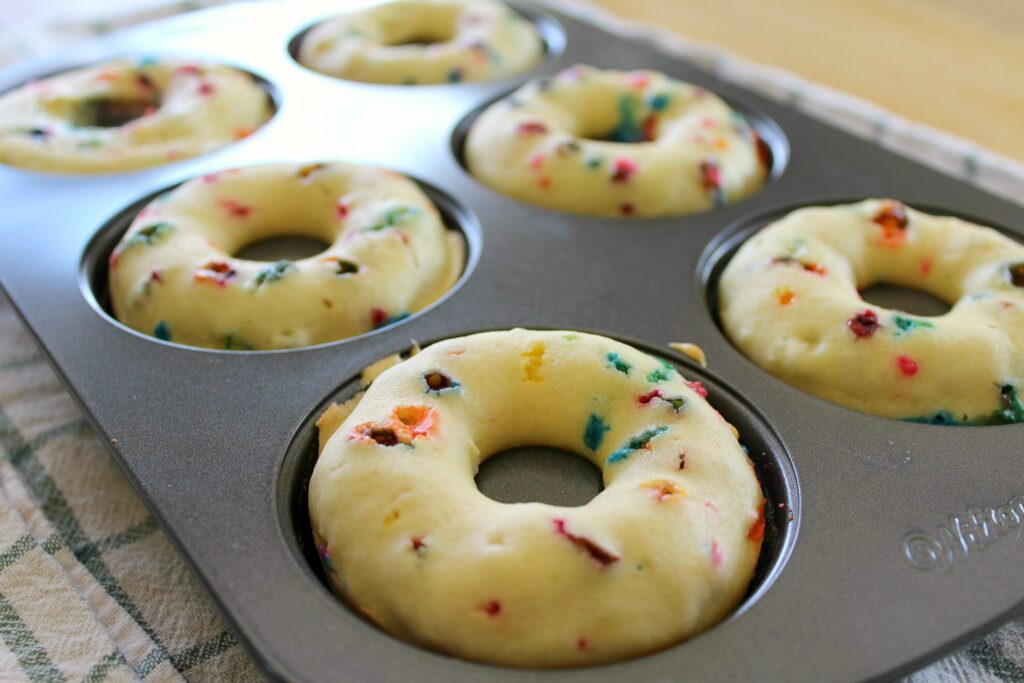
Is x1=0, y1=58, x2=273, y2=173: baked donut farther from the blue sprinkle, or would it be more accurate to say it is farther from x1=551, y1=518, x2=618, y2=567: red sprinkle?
x1=551, y1=518, x2=618, y2=567: red sprinkle

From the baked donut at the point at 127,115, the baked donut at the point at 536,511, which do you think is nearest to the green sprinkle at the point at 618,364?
the baked donut at the point at 536,511

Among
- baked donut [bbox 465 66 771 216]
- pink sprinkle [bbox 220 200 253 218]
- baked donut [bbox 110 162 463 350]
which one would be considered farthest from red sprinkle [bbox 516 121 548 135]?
pink sprinkle [bbox 220 200 253 218]

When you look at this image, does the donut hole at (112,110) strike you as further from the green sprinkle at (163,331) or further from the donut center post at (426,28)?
the green sprinkle at (163,331)

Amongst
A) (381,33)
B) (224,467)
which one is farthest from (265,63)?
(224,467)

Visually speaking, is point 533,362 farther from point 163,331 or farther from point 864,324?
point 163,331

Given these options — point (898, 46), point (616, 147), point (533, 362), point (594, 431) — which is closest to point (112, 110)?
point (616, 147)

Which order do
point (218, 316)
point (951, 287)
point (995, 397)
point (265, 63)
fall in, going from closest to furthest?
1. point (995, 397)
2. point (218, 316)
3. point (951, 287)
4. point (265, 63)

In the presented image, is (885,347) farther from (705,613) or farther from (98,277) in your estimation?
(98,277)
